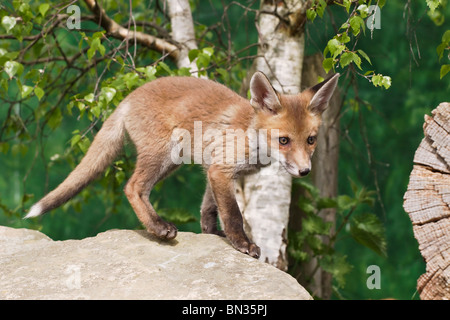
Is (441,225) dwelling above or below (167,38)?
below

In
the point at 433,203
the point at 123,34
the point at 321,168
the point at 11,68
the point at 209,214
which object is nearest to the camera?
the point at 433,203

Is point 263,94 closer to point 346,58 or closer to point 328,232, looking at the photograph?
point 346,58

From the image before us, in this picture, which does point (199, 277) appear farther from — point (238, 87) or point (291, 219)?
point (238, 87)

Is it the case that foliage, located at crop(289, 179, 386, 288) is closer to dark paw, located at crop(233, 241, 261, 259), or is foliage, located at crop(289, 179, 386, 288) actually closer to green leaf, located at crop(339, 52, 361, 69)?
dark paw, located at crop(233, 241, 261, 259)

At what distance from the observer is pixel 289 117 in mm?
3344

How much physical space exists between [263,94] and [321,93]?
35 cm

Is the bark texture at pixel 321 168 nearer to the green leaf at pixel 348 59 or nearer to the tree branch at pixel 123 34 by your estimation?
the tree branch at pixel 123 34

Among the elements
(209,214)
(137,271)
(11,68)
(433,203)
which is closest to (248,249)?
(209,214)

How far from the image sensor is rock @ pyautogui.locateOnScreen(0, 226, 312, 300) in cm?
261

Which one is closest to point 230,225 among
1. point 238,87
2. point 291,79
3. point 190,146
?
point 190,146

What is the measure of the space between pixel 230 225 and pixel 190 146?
63cm

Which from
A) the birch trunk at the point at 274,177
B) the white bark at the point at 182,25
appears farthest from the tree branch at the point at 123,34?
the birch trunk at the point at 274,177

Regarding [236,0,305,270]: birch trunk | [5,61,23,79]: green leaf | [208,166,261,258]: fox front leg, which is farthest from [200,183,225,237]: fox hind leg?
[5,61,23,79]: green leaf

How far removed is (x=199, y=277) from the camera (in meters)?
2.77
